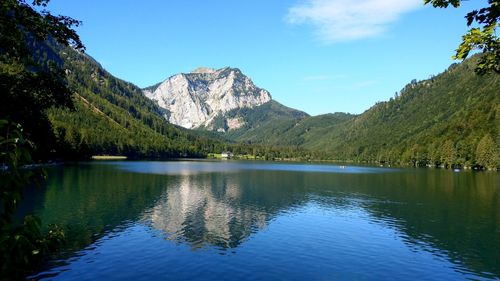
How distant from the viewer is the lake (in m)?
38.3

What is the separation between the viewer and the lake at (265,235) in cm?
3828

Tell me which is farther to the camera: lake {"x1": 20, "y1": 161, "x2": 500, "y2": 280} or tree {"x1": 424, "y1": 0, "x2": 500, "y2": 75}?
lake {"x1": 20, "y1": 161, "x2": 500, "y2": 280}

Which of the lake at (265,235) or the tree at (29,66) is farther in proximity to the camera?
the lake at (265,235)

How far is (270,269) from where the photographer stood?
3891 cm

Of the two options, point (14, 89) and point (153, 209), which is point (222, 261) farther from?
point (153, 209)

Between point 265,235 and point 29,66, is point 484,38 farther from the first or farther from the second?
point 265,235

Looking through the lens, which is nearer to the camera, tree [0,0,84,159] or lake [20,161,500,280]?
tree [0,0,84,159]

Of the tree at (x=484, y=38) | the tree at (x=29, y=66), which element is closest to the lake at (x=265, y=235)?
the tree at (x=29, y=66)

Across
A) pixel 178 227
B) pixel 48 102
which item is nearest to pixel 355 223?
pixel 178 227

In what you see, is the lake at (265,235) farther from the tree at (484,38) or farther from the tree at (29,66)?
the tree at (484,38)

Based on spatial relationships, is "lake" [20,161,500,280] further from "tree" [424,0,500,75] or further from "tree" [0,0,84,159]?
"tree" [424,0,500,75]

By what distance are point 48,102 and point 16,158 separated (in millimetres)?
14488

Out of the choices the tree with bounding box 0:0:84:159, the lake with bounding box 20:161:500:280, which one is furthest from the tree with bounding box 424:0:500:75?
the lake with bounding box 20:161:500:280

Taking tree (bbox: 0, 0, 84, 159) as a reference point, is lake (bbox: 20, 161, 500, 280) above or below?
below
